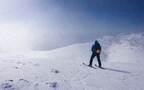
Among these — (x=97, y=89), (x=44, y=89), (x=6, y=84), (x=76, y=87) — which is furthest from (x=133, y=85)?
(x=6, y=84)

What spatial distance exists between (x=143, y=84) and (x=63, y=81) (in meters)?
4.28

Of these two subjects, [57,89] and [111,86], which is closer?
[57,89]

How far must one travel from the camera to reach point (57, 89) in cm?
743

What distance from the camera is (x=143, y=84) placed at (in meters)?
8.51

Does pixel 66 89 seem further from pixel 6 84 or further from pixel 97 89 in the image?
pixel 6 84

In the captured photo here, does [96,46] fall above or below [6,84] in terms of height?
above

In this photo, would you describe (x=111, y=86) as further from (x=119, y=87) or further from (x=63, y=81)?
(x=63, y=81)

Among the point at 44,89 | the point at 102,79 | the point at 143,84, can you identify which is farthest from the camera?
the point at 102,79

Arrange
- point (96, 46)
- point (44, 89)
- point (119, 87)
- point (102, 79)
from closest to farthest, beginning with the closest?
1. point (44, 89)
2. point (119, 87)
3. point (102, 79)
4. point (96, 46)

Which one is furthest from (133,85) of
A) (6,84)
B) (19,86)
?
(6,84)

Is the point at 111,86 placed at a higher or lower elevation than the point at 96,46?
lower

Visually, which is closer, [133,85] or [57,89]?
[57,89]

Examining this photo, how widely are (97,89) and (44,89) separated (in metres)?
2.49

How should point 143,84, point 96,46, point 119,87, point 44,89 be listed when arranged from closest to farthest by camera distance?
point 44,89 < point 119,87 < point 143,84 < point 96,46
